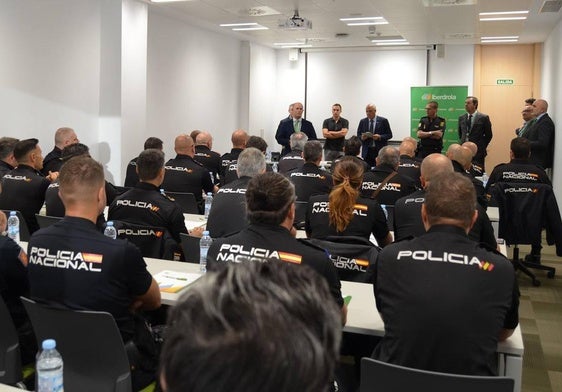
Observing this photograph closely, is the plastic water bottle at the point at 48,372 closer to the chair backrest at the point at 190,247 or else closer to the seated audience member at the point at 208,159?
the chair backrest at the point at 190,247

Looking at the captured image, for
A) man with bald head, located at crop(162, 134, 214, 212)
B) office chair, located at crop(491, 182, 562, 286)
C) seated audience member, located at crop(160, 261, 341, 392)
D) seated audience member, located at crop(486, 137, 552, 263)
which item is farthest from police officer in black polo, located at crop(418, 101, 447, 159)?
seated audience member, located at crop(160, 261, 341, 392)

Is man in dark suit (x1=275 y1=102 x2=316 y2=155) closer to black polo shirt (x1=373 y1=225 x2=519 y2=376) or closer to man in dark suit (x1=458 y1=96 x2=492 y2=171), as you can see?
man in dark suit (x1=458 y1=96 x2=492 y2=171)

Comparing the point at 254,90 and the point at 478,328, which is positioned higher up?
the point at 254,90

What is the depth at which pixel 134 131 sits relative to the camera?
29.6ft

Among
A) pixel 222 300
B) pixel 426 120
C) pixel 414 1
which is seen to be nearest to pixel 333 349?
pixel 222 300

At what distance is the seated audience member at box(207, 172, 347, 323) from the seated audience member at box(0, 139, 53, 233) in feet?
9.03

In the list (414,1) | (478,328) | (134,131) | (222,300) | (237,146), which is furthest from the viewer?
(134,131)

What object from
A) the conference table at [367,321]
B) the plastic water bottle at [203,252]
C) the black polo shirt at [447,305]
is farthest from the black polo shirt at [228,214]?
the black polo shirt at [447,305]

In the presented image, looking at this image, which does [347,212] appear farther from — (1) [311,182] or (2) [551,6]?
(2) [551,6]

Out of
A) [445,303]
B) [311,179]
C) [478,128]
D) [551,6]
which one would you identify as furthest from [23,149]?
[478,128]

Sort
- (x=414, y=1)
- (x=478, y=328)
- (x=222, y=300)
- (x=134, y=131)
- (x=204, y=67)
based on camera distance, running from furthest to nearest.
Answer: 1. (x=204, y=67)
2. (x=134, y=131)
3. (x=414, y=1)
4. (x=478, y=328)
5. (x=222, y=300)

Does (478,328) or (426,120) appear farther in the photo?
(426,120)

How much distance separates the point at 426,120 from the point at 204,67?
446cm

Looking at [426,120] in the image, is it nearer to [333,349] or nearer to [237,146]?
[237,146]
